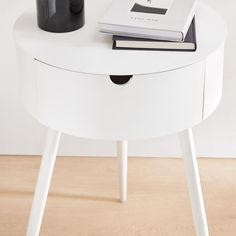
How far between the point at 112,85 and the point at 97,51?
→ 97mm

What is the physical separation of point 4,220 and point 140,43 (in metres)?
0.62

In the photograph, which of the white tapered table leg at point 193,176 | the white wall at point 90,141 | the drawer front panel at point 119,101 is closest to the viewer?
the drawer front panel at point 119,101

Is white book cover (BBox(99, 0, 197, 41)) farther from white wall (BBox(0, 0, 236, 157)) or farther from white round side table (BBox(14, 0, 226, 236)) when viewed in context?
white wall (BBox(0, 0, 236, 157))

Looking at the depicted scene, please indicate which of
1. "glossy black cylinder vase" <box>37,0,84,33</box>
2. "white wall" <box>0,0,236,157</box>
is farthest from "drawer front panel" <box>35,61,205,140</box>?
"white wall" <box>0,0,236,157</box>

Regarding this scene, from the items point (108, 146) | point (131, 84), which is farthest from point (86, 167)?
point (131, 84)

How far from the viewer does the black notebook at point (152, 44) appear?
1050 millimetres

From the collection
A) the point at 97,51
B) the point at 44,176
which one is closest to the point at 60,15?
the point at 97,51

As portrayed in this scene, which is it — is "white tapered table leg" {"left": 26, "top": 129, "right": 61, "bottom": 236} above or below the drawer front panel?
below

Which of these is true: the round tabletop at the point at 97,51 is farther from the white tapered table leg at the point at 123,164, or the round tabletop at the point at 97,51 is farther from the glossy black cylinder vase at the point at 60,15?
the white tapered table leg at the point at 123,164

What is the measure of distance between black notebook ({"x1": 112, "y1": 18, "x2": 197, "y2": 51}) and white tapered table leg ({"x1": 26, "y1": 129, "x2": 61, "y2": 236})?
9.0 inches

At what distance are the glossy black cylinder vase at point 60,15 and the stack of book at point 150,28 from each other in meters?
0.06

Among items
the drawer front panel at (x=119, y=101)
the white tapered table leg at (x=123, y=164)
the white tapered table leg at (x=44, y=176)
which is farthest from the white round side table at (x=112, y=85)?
the white tapered table leg at (x=123, y=164)

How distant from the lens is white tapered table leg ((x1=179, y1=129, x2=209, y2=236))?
3.74 ft

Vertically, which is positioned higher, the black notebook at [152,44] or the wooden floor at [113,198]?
the black notebook at [152,44]
